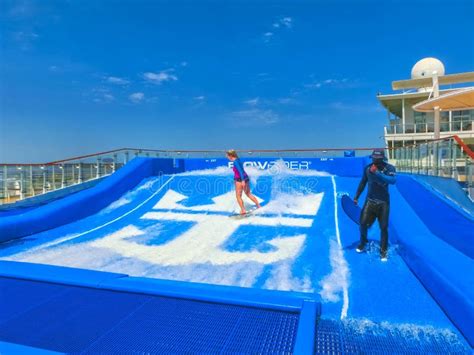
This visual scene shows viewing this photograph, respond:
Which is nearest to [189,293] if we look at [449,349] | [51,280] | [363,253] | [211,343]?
[211,343]

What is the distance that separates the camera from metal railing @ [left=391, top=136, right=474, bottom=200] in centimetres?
611

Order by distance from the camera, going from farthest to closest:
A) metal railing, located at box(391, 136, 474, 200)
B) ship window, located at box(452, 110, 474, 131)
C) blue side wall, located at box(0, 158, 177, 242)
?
Answer: ship window, located at box(452, 110, 474, 131) < blue side wall, located at box(0, 158, 177, 242) < metal railing, located at box(391, 136, 474, 200)

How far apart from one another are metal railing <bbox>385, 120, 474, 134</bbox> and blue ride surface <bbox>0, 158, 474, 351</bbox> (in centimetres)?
1895

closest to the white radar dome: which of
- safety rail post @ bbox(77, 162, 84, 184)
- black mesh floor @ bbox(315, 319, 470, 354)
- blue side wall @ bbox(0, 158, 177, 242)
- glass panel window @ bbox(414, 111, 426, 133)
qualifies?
glass panel window @ bbox(414, 111, 426, 133)

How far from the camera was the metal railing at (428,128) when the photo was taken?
82.8ft

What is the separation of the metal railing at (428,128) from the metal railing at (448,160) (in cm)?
1882

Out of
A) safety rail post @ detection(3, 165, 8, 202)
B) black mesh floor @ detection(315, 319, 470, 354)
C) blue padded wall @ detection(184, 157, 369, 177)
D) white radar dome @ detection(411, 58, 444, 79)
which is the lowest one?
black mesh floor @ detection(315, 319, 470, 354)

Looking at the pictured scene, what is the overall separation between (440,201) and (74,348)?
611 centimetres

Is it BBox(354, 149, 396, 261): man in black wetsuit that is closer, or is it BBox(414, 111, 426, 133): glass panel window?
BBox(354, 149, 396, 261): man in black wetsuit

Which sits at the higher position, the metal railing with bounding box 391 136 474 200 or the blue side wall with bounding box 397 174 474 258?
the metal railing with bounding box 391 136 474 200

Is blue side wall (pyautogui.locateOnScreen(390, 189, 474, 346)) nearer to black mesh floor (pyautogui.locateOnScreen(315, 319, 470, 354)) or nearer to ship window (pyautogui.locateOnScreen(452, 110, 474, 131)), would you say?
black mesh floor (pyautogui.locateOnScreen(315, 319, 470, 354))

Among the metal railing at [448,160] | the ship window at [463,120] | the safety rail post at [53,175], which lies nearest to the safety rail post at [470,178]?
the metal railing at [448,160]

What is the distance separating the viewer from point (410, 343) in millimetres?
2803

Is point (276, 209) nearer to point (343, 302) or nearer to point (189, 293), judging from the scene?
point (343, 302)
